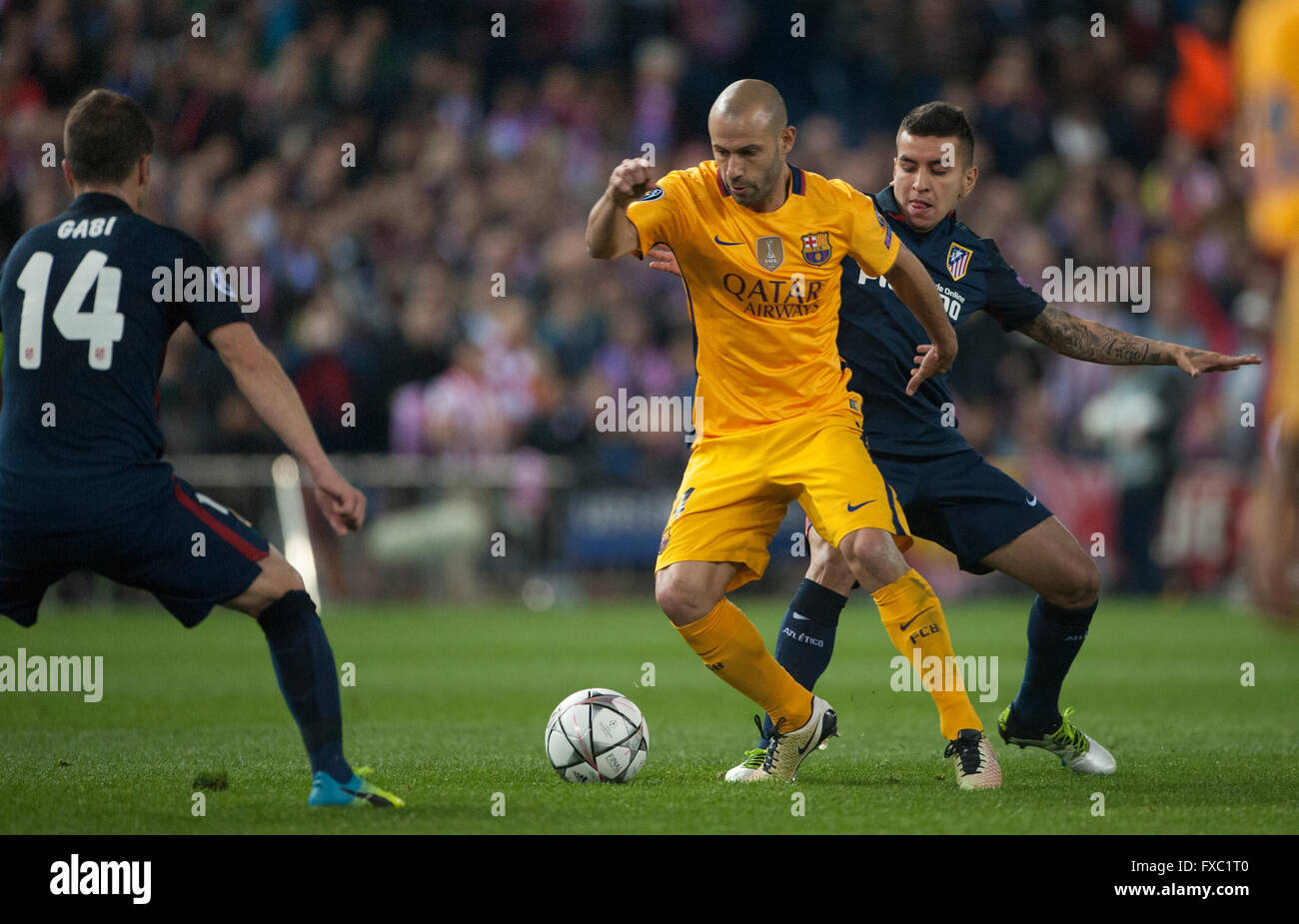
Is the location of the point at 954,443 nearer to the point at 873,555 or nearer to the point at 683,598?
the point at 873,555

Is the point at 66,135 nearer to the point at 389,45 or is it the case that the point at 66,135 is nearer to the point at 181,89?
the point at 181,89

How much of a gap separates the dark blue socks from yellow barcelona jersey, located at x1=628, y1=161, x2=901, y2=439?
5.77 ft

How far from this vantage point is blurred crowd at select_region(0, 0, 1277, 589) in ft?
52.9

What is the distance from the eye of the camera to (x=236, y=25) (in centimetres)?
1838

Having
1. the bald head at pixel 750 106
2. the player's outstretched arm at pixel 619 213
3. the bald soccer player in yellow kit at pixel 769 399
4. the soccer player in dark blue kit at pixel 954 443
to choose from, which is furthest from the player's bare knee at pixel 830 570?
the bald head at pixel 750 106

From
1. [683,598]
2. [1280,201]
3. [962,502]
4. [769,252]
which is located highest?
[1280,201]

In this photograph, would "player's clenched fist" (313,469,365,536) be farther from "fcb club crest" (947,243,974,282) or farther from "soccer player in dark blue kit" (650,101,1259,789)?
"fcb club crest" (947,243,974,282)

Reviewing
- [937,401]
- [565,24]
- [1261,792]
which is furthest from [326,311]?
[1261,792]

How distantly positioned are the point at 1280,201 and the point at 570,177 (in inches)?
360

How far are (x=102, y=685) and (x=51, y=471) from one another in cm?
487

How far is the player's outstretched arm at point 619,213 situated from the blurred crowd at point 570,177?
418 inches

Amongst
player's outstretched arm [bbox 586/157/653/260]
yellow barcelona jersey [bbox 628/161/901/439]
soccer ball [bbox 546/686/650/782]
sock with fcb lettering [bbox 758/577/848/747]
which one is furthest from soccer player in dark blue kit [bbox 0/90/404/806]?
sock with fcb lettering [bbox 758/577/848/747]

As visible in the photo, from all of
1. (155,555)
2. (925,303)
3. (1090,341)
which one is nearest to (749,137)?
(925,303)

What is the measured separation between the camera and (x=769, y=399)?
6.00 m
